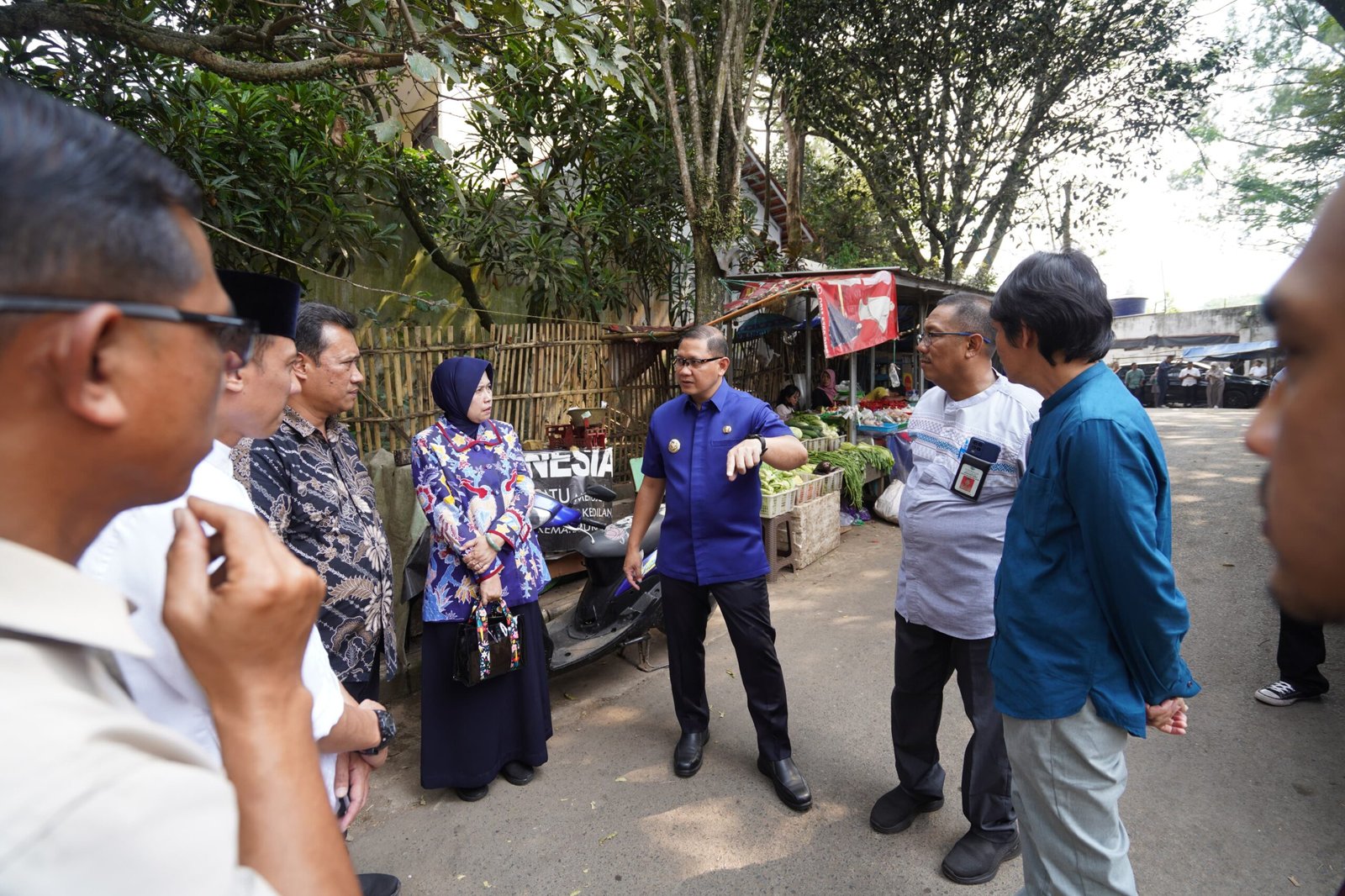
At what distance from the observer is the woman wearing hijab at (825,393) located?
10492 millimetres

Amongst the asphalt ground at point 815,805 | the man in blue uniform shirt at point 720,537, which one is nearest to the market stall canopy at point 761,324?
the asphalt ground at point 815,805

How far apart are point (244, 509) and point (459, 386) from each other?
74.8 inches

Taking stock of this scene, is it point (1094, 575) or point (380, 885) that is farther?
point (380, 885)

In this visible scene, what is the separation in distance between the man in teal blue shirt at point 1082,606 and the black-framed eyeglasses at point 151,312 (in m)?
1.88

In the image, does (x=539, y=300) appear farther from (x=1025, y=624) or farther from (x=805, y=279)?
(x=1025, y=624)

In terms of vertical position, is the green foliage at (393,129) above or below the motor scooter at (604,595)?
above

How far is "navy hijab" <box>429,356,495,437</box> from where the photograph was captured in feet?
10.3

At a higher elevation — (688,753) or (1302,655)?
(1302,655)

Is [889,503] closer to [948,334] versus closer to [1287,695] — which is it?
[1287,695]

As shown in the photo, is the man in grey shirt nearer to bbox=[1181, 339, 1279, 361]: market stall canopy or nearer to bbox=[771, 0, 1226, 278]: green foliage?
bbox=[771, 0, 1226, 278]: green foliage

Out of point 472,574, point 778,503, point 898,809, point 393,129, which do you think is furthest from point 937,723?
point 393,129

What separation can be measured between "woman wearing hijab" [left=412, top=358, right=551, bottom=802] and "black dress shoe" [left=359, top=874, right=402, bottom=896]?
51 cm

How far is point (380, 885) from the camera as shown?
2.65 metres

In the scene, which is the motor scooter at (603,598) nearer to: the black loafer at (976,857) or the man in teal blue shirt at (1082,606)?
the black loafer at (976,857)
